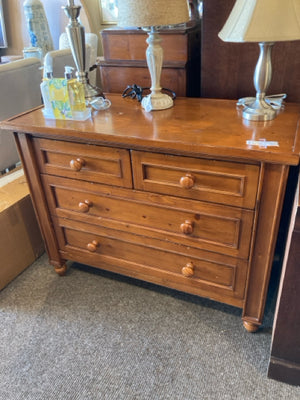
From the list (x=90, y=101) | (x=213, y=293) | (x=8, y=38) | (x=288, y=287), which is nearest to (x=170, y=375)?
(x=213, y=293)

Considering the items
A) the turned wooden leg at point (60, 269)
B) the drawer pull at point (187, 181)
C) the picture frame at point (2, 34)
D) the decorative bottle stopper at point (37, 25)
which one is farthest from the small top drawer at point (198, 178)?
the picture frame at point (2, 34)

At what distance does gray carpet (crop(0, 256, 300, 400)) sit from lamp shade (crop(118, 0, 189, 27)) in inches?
42.8

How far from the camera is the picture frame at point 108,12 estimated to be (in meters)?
2.73

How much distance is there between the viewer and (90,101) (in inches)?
53.3

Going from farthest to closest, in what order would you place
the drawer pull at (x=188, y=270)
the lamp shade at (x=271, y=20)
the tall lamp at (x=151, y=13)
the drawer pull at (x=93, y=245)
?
the drawer pull at (x=93, y=245) < the drawer pull at (x=188, y=270) < the tall lamp at (x=151, y=13) < the lamp shade at (x=271, y=20)

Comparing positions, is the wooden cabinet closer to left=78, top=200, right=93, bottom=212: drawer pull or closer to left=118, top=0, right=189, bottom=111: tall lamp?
left=118, top=0, right=189, bottom=111: tall lamp

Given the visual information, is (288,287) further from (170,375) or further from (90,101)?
(90,101)

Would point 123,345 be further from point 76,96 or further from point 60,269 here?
point 76,96

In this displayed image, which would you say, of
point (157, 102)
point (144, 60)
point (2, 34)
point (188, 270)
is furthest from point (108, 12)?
point (188, 270)

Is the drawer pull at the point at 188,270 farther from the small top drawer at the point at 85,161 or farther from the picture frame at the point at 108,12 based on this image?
the picture frame at the point at 108,12

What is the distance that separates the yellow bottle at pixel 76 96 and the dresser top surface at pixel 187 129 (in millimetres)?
→ 42

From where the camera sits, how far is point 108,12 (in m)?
2.77

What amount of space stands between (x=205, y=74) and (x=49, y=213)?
891 millimetres

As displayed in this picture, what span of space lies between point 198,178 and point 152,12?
1.78ft
